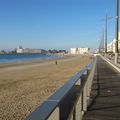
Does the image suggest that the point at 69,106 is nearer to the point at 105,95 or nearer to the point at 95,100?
the point at 95,100

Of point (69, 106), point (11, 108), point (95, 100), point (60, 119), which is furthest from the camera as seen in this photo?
point (11, 108)

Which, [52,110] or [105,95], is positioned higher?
[52,110]

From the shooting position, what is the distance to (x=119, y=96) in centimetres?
1207

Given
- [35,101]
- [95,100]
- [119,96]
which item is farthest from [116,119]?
[35,101]

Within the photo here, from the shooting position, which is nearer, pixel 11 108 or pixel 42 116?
pixel 42 116

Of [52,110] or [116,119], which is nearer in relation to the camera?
[52,110]

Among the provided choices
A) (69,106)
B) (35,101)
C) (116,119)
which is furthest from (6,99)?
(69,106)

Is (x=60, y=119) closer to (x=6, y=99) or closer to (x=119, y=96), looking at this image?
(x=119, y=96)

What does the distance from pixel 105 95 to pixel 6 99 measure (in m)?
5.99

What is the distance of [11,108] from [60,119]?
9755mm

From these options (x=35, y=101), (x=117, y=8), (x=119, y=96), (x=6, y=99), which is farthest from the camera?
(x=117, y=8)

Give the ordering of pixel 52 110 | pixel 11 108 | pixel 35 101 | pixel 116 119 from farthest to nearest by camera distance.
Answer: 1. pixel 35 101
2. pixel 11 108
3. pixel 116 119
4. pixel 52 110

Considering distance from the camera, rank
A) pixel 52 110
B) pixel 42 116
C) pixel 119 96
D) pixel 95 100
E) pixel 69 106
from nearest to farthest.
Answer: pixel 42 116 < pixel 52 110 < pixel 69 106 < pixel 95 100 < pixel 119 96

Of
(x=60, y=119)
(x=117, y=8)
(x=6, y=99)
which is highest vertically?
(x=117, y=8)
